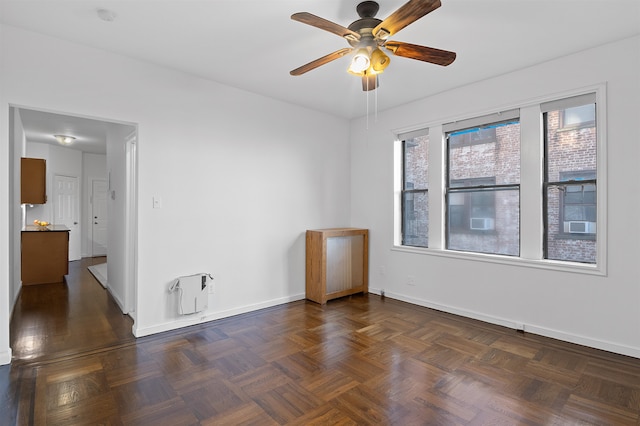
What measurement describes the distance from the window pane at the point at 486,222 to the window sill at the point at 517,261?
0.45 ft

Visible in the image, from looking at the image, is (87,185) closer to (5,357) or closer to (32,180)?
(32,180)

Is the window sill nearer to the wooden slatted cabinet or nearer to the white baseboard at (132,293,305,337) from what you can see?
the wooden slatted cabinet

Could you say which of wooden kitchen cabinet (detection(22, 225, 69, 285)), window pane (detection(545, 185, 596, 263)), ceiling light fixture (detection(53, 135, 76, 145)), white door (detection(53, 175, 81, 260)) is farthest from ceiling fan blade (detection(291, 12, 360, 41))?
white door (detection(53, 175, 81, 260))

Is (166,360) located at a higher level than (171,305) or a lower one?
lower

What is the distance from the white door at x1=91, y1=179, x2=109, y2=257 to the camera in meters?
8.18

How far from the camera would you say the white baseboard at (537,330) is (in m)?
2.85

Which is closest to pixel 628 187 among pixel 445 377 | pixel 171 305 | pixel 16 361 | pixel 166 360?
pixel 445 377

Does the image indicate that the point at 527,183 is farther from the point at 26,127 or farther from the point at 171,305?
the point at 26,127

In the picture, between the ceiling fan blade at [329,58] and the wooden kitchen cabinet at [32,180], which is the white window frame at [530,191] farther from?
the wooden kitchen cabinet at [32,180]

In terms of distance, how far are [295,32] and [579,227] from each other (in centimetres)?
314

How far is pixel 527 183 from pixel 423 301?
1.86m

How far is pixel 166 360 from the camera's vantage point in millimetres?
2758

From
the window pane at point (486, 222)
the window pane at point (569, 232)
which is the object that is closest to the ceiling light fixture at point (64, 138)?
the window pane at point (486, 222)

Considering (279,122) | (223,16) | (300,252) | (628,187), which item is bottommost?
(300,252)
